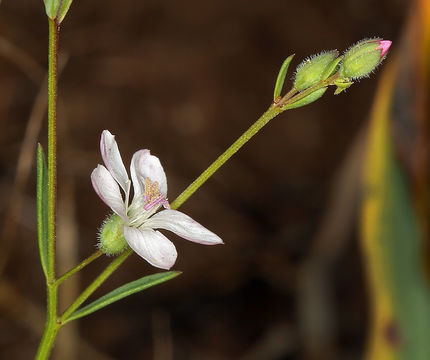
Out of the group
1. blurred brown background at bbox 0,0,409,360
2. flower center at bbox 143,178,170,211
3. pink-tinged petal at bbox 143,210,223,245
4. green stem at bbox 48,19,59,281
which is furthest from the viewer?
blurred brown background at bbox 0,0,409,360

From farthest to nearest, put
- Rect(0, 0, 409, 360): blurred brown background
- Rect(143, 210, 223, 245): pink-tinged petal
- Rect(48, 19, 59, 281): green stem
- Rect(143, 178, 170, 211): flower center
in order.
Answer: Rect(0, 0, 409, 360): blurred brown background, Rect(143, 178, 170, 211): flower center, Rect(143, 210, 223, 245): pink-tinged petal, Rect(48, 19, 59, 281): green stem

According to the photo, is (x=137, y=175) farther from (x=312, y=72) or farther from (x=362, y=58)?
(x=362, y=58)

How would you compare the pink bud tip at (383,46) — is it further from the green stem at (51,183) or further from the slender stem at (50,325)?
→ the slender stem at (50,325)

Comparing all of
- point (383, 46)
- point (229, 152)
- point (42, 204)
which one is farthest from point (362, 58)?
point (42, 204)

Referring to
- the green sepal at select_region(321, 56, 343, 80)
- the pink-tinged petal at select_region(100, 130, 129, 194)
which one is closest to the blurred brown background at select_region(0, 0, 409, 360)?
the pink-tinged petal at select_region(100, 130, 129, 194)

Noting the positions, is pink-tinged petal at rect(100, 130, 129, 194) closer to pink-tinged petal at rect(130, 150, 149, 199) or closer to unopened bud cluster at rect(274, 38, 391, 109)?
pink-tinged petal at rect(130, 150, 149, 199)

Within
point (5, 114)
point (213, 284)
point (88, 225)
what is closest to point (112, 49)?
point (5, 114)
